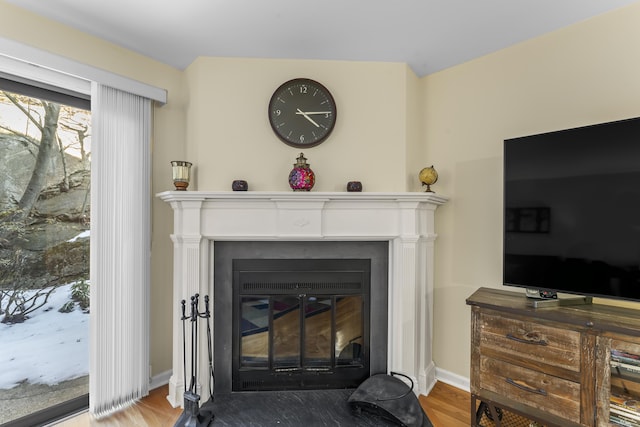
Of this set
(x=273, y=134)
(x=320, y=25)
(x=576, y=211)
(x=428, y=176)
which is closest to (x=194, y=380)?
(x=273, y=134)

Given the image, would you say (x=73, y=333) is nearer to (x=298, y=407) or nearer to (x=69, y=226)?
(x=69, y=226)

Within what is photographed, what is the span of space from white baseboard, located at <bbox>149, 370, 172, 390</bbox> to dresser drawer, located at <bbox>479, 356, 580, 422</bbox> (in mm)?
2221

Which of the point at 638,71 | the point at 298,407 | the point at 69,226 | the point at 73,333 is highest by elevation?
the point at 638,71

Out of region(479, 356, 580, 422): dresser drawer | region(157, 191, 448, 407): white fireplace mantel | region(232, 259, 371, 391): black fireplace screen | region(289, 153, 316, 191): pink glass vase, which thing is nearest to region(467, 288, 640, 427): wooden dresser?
region(479, 356, 580, 422): dresser drawer

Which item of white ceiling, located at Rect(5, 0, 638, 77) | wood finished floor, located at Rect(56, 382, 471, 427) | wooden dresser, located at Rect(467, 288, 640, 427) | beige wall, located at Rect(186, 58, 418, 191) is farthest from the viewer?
beige wall, located at Rect(186, 58, 418, 191)

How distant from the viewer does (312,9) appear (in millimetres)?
1764

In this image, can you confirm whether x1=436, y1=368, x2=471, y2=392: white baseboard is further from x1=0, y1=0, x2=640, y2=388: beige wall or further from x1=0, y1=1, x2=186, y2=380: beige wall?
x1=0, y1=1, x2=186, y2=380: beige wall

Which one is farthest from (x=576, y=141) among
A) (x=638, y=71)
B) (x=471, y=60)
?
(x=471, y=60)

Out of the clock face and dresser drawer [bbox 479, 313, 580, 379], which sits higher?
the clock face

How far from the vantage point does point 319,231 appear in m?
2.17

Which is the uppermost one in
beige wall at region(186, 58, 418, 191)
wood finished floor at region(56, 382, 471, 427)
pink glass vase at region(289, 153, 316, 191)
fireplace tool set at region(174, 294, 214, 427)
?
beige wall at region(186, 58, 418, 191)

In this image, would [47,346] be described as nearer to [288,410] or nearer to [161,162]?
[161,162]

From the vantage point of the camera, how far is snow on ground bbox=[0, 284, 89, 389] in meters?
1.91

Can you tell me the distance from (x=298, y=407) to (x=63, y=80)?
2541mm
